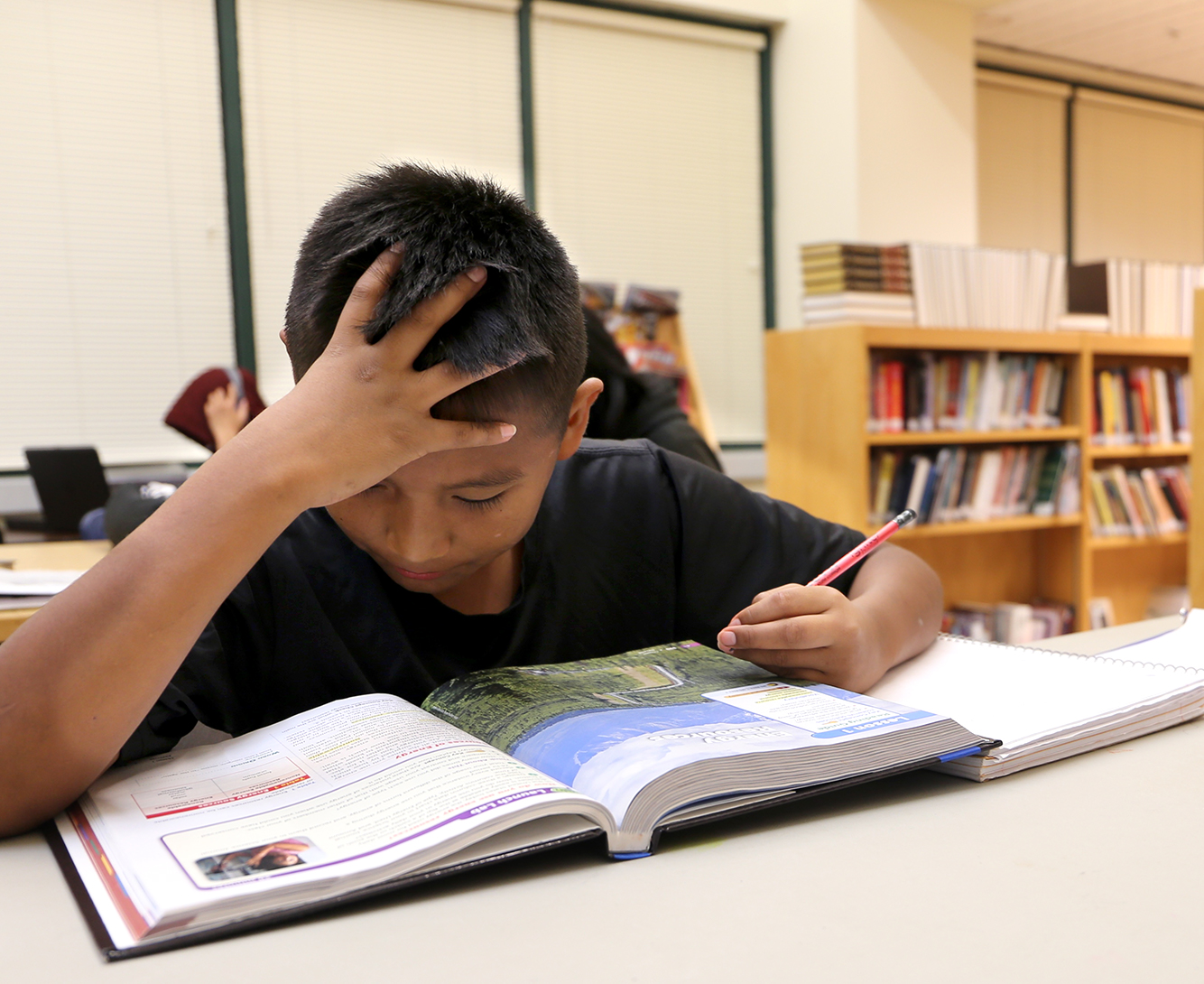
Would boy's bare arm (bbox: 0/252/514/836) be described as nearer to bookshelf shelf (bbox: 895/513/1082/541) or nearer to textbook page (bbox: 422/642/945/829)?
textbook page (bbox: 422/642/945/829)

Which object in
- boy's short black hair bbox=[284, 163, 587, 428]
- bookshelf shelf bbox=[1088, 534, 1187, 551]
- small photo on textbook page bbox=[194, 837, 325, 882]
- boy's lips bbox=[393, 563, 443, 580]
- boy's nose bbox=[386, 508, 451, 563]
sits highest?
boy's short black hair bbox=[284, 163, 587, 428]

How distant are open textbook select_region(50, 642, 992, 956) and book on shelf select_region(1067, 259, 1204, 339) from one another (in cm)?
352

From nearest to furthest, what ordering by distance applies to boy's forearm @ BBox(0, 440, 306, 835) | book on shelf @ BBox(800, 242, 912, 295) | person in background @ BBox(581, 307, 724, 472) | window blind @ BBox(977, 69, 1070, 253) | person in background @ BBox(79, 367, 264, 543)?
1. boy's forearm @ BBox(0, 440, 306, 835)
2. person in background @ BBox(581, 307, 724, 472)
3. person in background @ BBox(79, 367, 264, 543)
4. book on shelf @ BBox(800, 242, 912, 295)
5. window blind @ BBox(977, 69, 1070, 253)

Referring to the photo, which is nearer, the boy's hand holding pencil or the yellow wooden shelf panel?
the boy's hand holding pencil

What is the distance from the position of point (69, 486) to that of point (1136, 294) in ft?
12.1

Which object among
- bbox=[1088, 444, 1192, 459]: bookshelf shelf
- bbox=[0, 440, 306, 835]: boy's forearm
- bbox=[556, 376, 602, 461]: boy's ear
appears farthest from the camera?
bbox=[1088, 444, 1192, 459]: bookshelf shelf

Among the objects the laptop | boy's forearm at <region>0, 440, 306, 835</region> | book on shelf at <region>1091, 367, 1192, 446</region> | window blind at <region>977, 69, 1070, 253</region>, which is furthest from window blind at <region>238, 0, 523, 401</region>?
boy's forearm at <region>0, 440, 306, 835</region>

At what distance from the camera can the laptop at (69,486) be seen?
3.05 metres

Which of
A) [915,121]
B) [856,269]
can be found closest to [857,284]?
[856,269]

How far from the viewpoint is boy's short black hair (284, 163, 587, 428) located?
0.73m

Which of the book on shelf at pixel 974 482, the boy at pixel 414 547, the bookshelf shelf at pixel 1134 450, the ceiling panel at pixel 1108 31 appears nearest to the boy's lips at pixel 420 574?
the boy at pixel 414 547

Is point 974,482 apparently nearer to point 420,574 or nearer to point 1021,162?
point 1021,162

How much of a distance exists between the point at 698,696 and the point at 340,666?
1.04 ft

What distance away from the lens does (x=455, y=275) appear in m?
0.72
